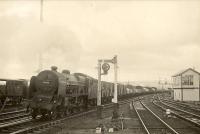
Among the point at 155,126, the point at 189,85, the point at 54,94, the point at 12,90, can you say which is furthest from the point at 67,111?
the point at 189,85

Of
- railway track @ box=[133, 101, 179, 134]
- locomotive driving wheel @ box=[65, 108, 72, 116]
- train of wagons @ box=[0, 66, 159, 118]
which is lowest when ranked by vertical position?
railway track @ box=[133, 101, 179, 134]

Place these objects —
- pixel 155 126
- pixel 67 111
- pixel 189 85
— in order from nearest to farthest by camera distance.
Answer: pixel 155 126
pixel 67 111
pixel 189 85

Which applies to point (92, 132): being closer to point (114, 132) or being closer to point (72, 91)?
point (114, 132)

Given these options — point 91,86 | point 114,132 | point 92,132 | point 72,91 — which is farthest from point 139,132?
point 91,86

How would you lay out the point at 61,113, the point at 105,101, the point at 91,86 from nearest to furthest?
1. the point at 61,113
2. the point at 91,86
3. the point at 105,101

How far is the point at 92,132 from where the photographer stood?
15.0 meters

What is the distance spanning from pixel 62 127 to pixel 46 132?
6.61 feet

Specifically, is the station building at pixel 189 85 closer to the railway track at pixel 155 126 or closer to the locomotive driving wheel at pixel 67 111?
the railway track at pixel 155 126

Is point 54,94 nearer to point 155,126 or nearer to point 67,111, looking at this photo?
point 67,111

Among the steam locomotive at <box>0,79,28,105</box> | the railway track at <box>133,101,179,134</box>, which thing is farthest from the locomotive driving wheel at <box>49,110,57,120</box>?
the steam locomotive at <box>0,79,28,105</box>

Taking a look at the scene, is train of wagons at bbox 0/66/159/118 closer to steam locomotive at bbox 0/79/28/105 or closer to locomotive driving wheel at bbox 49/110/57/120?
locomotive driving wheel at bbox 49/110/57/120

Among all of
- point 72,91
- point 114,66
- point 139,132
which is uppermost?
point 114,66

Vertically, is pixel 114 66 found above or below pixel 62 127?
above

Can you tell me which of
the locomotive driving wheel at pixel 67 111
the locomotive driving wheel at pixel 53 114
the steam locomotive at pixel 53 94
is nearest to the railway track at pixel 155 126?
the locomotive driving wheel at pixel 67 111
